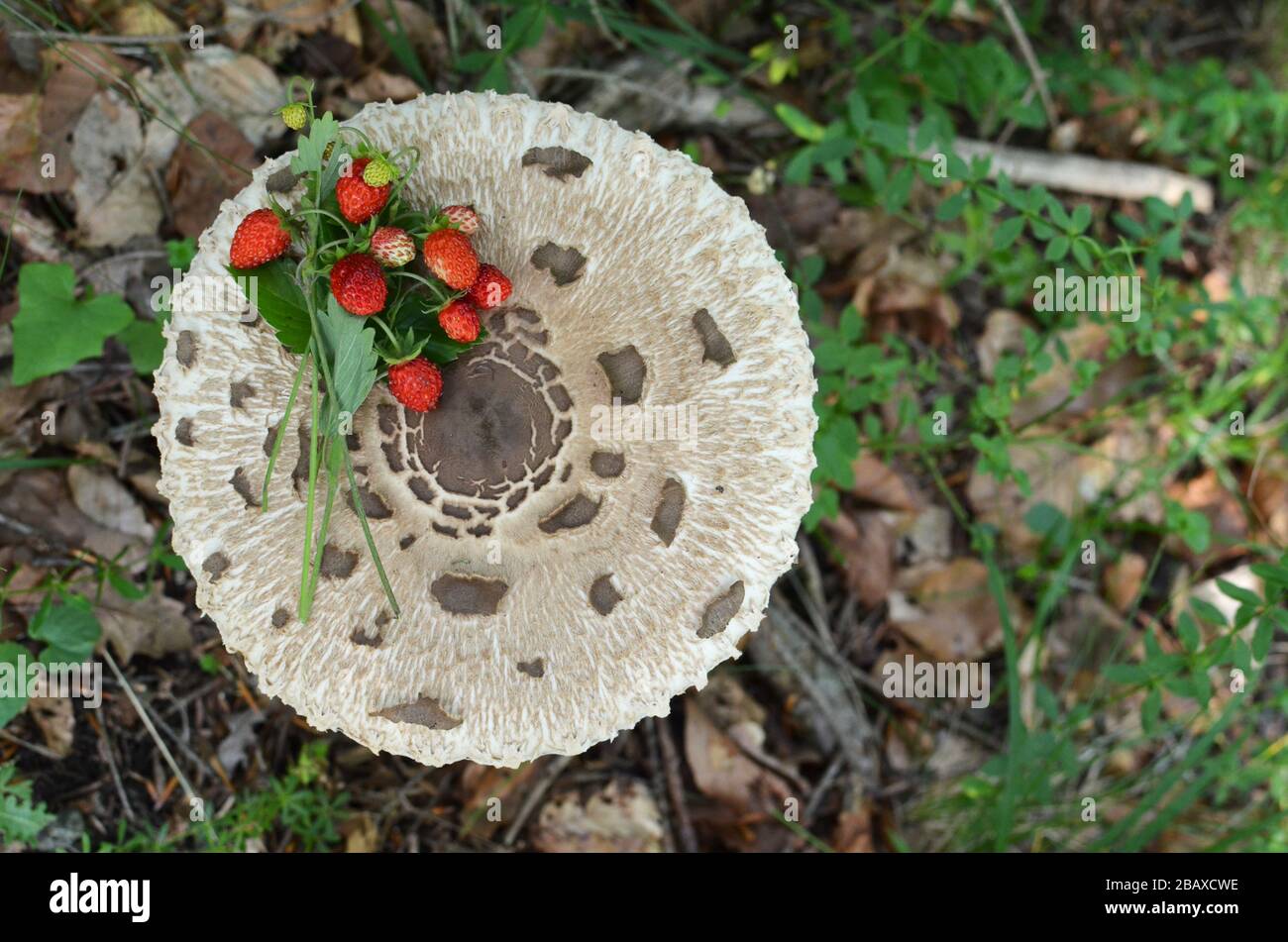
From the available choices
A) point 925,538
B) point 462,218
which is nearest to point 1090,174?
point 925,538

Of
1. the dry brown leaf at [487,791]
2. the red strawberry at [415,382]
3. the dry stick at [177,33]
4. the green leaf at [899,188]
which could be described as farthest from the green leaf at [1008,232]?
the dry brown leaf at [487,791]

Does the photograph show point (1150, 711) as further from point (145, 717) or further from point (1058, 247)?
point (145, 717)

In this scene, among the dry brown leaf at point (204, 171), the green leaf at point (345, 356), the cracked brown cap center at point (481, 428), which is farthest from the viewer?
the dry brown leaf at point (204, 171)

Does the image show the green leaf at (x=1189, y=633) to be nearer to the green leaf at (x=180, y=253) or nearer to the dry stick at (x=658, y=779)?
the dry stick at (x=658, y=779)

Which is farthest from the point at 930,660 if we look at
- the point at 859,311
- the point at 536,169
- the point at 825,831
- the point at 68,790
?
the point at 68,790

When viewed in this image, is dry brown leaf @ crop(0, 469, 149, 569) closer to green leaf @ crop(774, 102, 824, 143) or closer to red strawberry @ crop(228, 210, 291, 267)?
red strawberry @ crop(228, 210, 291, 267)

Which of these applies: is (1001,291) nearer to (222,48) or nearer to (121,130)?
(222,48)
